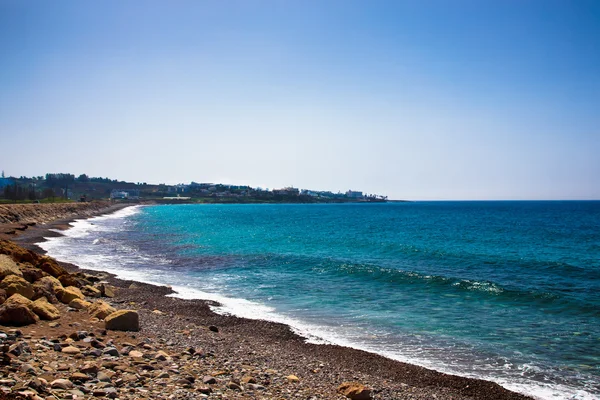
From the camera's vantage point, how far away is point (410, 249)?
4475 centimetres

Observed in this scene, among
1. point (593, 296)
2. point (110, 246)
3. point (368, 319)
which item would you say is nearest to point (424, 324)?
point (368, 319)

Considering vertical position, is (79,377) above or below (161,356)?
above

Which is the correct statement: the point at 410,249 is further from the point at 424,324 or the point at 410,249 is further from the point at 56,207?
the point at 56,207

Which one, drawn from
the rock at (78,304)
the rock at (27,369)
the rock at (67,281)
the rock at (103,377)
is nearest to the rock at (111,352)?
the rock at (103,377)

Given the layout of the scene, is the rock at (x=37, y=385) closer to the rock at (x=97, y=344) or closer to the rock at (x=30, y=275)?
the rock at (x=97, y=344)

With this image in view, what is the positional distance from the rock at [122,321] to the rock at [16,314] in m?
2.02

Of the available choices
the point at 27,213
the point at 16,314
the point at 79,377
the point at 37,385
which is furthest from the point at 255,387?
the point at 27,213

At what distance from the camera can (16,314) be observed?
11359 mm

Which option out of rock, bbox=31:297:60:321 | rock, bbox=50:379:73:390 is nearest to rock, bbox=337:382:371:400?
rock, bbox=50:379:73:390

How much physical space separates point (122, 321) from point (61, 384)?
5.86 metres

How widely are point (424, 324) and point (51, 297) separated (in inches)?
596

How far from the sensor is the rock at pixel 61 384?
25.1 feet

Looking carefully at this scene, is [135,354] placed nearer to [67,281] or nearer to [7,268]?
[7,268]

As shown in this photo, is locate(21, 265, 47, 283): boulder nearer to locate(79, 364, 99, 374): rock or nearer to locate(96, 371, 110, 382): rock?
locate(79, 364, 99, 374): rock
